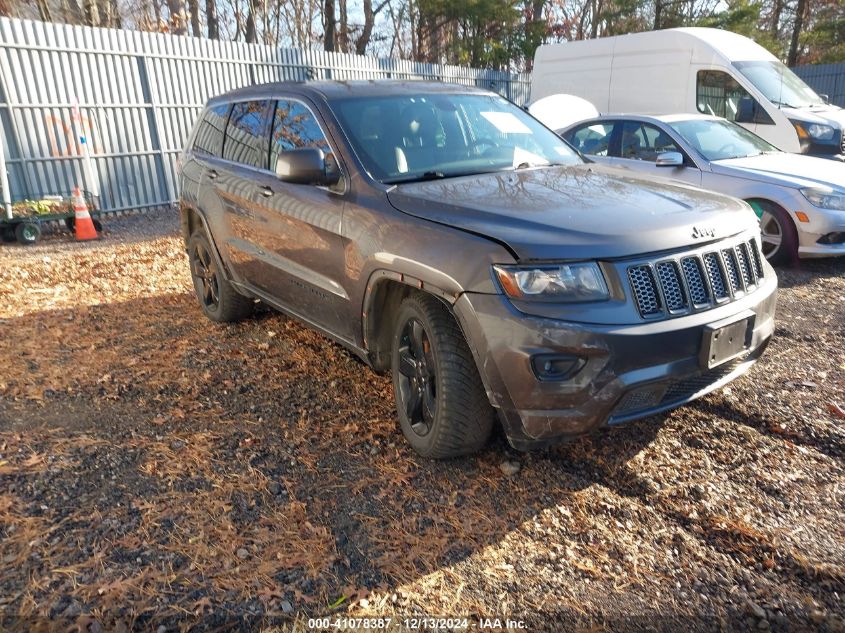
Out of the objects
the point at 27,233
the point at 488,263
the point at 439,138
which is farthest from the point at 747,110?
the point at 27,233

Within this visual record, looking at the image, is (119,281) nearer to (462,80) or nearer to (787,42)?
(462,80)

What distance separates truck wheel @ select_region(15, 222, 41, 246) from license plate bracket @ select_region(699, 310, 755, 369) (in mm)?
9129

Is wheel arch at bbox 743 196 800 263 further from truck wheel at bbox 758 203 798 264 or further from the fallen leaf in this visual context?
the fallen leaf

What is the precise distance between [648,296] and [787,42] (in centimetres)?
3058

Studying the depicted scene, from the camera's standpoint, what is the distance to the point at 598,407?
2.62m

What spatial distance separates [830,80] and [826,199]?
55.2 feet

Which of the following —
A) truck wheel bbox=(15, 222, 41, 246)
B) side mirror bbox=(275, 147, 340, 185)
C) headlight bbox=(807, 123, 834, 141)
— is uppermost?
side mirror bbox=(275, 147, 340, 185)

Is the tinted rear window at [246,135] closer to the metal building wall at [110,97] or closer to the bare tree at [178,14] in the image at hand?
the metal building wall at [110,97]

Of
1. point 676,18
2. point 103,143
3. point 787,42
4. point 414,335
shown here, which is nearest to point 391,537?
point 414,335

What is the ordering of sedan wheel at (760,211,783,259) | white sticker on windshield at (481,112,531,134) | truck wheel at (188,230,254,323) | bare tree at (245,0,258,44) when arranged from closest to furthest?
white sticker on windshield at (481,112,531,134) < truck wheel at (188,230,254,323) < sedan wheel at (760,211,783,259) < bare tree at (245,0,258,44)

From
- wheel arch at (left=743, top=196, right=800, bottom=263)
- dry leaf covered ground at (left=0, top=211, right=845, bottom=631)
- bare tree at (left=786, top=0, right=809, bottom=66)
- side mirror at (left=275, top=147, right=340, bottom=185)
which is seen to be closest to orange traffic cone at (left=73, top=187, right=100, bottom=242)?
dry leaf covered ground at (left=0, top=211, right=845, bottom=631)

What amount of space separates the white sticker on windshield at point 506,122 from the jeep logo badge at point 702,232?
165cm

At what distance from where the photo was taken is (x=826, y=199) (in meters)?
6.36

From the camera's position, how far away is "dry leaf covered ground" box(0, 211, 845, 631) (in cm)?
234
